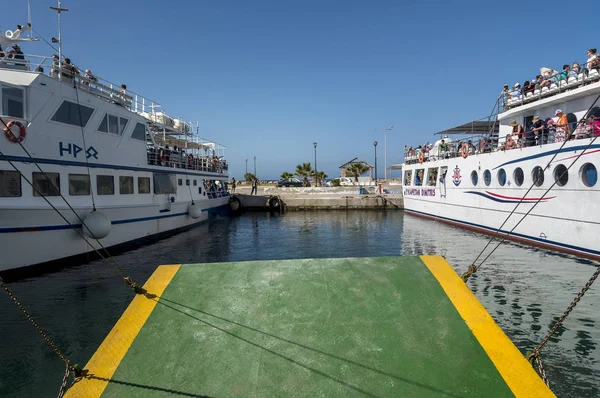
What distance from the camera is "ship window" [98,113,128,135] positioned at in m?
15.4

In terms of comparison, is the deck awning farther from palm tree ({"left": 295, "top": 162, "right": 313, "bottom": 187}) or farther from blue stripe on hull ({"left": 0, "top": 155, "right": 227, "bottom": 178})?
palm tree ({"left": 295, "top": 162, "right": 313, "bottom": 187})

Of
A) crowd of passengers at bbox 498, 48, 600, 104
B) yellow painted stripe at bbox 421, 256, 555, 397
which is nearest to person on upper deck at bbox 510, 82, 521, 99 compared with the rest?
crowd of passengers at bbox 498, 48, 600, 104

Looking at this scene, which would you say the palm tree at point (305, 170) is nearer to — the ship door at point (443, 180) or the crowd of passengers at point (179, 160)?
the crowd of passengers at point (179, 160)

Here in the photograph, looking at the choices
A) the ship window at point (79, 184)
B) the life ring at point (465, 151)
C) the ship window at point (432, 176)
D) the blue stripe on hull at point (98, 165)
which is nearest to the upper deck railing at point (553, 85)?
the life ring at point (465, 151)

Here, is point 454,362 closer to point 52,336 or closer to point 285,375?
point 285,375

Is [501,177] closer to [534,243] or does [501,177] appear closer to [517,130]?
[517,130]

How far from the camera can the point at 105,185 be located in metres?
15.4

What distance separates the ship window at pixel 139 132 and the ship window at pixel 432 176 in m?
21.2

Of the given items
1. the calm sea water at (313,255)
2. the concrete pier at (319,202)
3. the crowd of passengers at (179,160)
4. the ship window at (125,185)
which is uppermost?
the crowd of passengers at (179,160)

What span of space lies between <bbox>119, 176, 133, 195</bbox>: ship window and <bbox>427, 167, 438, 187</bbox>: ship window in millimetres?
21722

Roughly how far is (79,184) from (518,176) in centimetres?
2052

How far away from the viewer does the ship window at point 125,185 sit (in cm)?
1653

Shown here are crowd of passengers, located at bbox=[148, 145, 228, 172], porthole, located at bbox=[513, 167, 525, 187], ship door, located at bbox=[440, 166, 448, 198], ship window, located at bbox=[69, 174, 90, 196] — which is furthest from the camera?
ship door, located at bbox=[440, 166, 448, 198]

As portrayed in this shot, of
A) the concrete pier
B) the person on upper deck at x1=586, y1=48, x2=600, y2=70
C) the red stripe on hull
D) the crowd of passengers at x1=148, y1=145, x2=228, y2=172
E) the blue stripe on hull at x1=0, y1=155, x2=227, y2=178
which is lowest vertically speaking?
the red stripe on hull
